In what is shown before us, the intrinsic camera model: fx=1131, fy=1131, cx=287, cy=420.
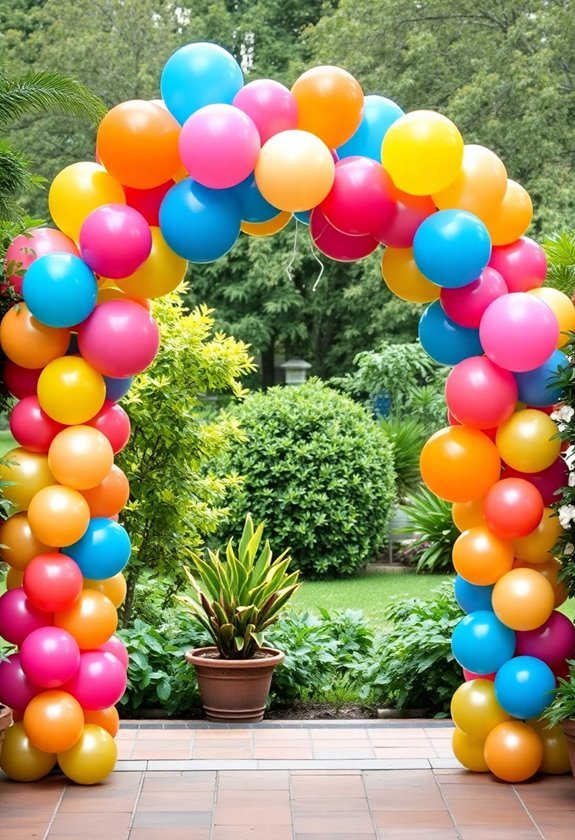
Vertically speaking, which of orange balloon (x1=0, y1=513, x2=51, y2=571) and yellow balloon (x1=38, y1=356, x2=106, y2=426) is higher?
yellow balloon (x1=38, y1=356, x2=106, y2=426)

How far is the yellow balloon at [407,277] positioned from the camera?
15.6ft

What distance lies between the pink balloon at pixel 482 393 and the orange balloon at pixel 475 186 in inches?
24.3

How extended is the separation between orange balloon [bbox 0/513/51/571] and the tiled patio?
95cm

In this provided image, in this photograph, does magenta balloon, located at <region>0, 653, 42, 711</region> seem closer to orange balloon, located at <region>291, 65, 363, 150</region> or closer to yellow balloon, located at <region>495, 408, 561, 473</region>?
yellow balloon, located at <region>495, 408, 561, 473</region>

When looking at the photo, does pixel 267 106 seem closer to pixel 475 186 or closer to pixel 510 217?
pixel 475 186

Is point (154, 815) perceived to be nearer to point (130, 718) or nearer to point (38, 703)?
point (38, 703)

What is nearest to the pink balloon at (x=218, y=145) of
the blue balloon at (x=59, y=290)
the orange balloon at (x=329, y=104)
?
the orange balloon at (x=329, y=104)

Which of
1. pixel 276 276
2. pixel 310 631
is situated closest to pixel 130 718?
pixel 310 631

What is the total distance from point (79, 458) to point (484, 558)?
1.70 m

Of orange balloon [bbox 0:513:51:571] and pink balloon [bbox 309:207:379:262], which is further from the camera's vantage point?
pink balloon [bbox 309:207:379:262]

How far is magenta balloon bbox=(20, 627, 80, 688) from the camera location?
176 inches

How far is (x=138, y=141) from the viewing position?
4.28 meters

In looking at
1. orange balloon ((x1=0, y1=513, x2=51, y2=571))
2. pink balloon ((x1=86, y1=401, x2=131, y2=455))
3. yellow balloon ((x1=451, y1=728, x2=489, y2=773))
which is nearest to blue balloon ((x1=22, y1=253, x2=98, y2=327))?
pink balloon ((x1=86, y1=401, x2=131, y2=455))

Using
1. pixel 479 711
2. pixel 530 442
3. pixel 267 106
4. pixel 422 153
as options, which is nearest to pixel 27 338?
pixel 267 106
